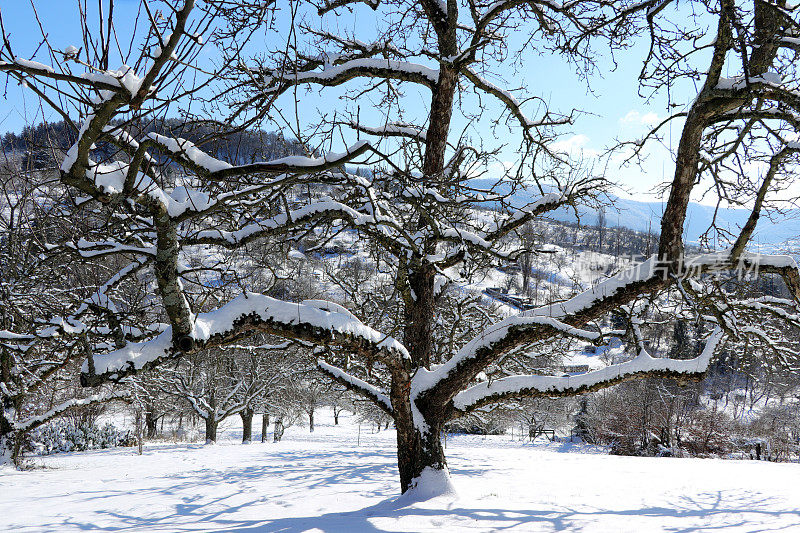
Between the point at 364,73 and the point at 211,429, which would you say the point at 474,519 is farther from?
the point at 211,429

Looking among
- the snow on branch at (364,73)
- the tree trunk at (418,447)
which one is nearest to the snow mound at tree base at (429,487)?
the tree trunk at (418,447)

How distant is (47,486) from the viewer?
24.1ft

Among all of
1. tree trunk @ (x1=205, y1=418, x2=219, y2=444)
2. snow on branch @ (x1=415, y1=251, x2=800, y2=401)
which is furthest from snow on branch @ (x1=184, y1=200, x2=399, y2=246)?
tree trunk @ (x1=205, y1=418, x2=219, y2=444)

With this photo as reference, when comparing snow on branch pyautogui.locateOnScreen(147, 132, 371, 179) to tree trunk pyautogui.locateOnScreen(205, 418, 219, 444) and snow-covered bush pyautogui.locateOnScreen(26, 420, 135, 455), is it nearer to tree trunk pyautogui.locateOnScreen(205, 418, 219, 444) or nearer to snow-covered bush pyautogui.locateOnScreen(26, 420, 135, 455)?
tree trunk pyautogui.locateOnScreen(205, 418, 219, 444)

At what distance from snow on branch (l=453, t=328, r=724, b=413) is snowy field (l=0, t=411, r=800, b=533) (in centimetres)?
130

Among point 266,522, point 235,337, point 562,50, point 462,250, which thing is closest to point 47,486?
point 266,522

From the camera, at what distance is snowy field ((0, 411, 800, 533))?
15.0 ft

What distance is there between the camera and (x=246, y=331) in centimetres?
396

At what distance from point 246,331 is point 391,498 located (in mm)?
2993

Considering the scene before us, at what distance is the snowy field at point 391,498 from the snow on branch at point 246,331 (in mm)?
1770

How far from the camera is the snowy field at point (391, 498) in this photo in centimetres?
456

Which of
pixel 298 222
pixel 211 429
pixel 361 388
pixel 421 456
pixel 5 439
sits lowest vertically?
pixel 211 429

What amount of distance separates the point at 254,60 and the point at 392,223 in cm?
286

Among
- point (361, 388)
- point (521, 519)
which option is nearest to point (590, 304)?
point (521, 519)
